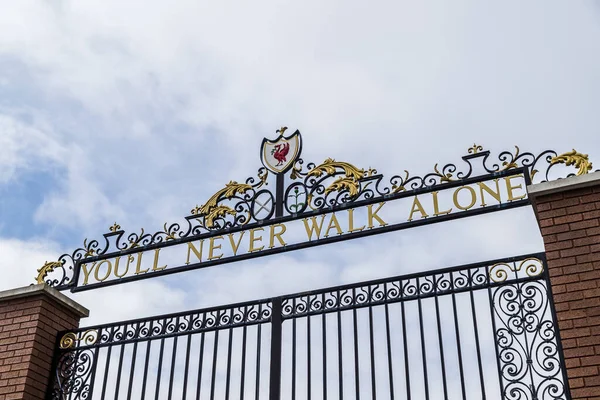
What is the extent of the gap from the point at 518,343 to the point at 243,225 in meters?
3.33

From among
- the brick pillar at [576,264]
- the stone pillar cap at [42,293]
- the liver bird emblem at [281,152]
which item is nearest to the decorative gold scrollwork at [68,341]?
the stone pillar cap at [42,293]

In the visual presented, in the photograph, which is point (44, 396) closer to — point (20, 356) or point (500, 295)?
point (20, 356)

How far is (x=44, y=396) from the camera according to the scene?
804cm

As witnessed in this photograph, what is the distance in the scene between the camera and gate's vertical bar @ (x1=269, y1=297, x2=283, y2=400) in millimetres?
7047

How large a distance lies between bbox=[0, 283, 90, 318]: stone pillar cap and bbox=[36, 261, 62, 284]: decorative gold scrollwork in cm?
31


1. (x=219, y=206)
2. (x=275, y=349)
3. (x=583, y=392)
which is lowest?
(x=583, y=392)

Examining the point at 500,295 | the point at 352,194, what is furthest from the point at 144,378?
the point at 500,295

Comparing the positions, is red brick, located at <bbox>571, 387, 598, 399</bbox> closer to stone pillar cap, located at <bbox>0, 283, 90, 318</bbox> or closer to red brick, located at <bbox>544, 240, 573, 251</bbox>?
red brick, located at <bbox>544, 240, 573, 251</bbox>

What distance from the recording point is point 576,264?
20.8 feet

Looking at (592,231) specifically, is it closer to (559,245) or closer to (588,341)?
(559,245)

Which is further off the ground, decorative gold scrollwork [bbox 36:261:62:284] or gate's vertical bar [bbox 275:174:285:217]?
gate's vertical bar [bbox 275:174:285:217]

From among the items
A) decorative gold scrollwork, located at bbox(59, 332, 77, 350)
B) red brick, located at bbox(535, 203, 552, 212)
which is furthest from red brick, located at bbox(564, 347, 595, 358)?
decorative gold scrollwork, located at bbox(59, 332, 77, 350)

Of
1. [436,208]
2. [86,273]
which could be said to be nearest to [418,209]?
[436,208]

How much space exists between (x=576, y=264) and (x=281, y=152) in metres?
3.62
